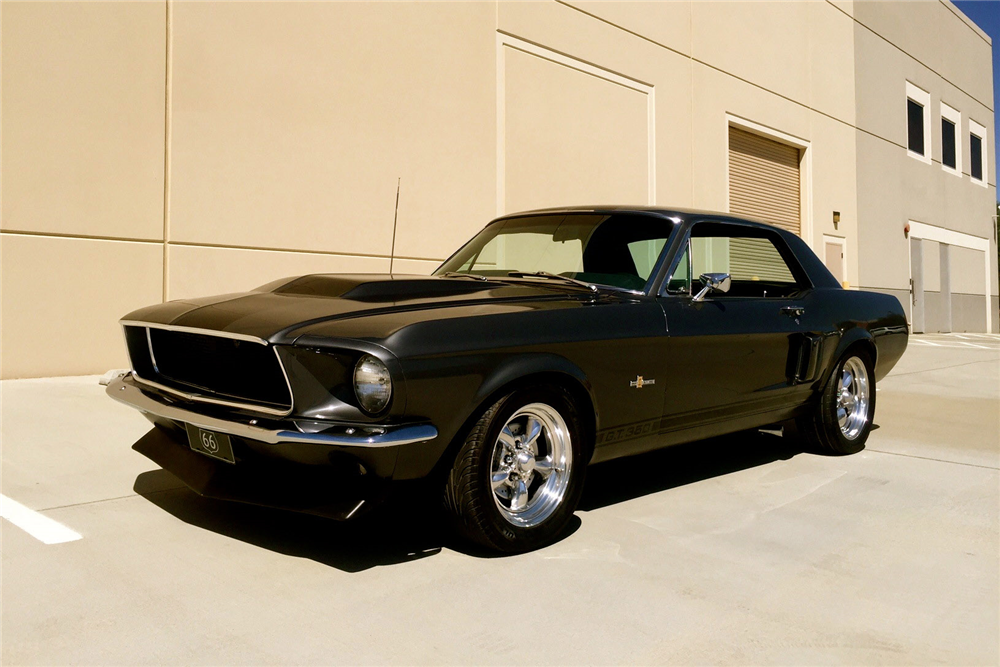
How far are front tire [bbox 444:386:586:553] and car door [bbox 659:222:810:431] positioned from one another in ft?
2.44

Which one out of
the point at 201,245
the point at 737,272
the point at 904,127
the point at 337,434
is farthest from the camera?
the point at 904,127

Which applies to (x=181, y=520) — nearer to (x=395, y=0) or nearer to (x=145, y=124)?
(x=145, y=124)

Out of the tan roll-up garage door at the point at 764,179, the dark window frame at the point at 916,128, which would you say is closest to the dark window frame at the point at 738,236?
the tan roll-up garage door at the point at 764,179

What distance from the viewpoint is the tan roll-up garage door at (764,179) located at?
1481cm

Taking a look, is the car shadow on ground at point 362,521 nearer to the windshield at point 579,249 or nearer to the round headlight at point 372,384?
the round headlight at point 372,384

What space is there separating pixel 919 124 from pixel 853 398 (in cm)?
1956

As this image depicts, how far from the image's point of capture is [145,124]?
22.7 ft

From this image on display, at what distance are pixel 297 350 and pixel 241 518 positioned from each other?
1105 millimetres

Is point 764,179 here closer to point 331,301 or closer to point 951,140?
point 951,140

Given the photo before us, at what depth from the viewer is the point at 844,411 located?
543 centimetres

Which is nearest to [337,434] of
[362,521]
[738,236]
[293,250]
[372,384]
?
[372,384]

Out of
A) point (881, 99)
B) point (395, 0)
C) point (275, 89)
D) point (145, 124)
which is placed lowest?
point (145, 124)

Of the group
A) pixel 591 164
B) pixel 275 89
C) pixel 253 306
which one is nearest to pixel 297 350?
pixel 253 306

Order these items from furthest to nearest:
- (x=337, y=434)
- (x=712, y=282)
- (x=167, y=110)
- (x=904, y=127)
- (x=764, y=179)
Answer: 1. (x=904, y=127)
2. (x=764, y=179)
3. (x=167, y=110)
4. (x=712, y=282)
5. (x=337, y=434)
